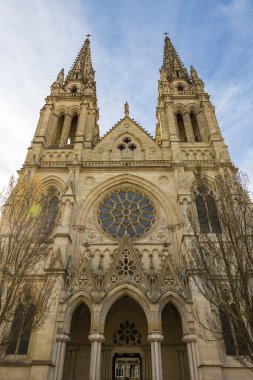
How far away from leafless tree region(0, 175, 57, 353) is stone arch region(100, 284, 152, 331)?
2.61 meters

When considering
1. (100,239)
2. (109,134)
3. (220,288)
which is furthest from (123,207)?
(220,288)

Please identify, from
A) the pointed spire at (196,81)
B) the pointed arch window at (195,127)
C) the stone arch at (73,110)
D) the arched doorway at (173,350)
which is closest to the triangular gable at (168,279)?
the arched doorway at (173,350)

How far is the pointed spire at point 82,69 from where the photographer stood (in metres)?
29.0

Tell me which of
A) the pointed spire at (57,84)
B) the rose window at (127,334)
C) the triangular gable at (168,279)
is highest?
the pointed spire at (57,84)

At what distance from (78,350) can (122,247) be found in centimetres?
542

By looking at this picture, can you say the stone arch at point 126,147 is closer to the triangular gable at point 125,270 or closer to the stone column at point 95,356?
the triangular gable at point 125,270

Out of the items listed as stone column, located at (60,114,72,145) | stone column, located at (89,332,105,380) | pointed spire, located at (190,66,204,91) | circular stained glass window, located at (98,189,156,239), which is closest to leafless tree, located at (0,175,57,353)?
stone column, located at (89,332,105,380)

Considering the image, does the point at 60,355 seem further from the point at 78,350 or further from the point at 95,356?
the point at 78,350

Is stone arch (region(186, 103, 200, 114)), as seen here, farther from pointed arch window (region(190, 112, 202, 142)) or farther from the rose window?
the rose window

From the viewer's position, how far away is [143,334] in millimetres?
14203

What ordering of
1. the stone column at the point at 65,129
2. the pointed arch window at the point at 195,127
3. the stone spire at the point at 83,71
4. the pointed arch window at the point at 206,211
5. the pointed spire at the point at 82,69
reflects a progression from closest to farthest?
the pointed arch window at the point at 206,211, the stone column at the point at 65,129, the pointed arch window at the point at 195,127, the stone spire at the point at 83,71, the pointed spire at the point at 82,69

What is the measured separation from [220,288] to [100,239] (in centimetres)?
832

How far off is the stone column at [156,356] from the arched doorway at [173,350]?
217 centimetres

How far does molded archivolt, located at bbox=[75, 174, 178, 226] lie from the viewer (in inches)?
671
